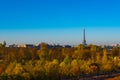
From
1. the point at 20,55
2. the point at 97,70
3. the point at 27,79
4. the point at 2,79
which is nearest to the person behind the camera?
the point at 2,79

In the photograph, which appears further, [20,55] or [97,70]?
[20,55]

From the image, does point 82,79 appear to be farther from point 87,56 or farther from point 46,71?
point 87,56

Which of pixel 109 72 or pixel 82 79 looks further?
pixel 109 72

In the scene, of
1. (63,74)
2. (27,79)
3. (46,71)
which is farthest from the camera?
(63,74)

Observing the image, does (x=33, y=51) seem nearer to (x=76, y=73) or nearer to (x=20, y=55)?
(x=20, y=55)

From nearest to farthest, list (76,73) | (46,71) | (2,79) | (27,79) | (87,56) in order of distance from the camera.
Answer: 1. (2,79)
2. (27,79)
3. (46,71)
4. (76,73)
5. (87,56)

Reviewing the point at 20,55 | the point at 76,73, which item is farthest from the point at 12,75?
the point at 20,55

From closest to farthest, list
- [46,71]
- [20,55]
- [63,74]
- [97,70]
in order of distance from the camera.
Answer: [46,71] < [63,74] < [97,70] < [20,55]

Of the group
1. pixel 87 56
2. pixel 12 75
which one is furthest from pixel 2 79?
pixel 87 56
